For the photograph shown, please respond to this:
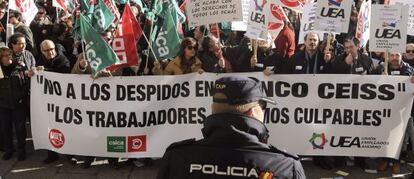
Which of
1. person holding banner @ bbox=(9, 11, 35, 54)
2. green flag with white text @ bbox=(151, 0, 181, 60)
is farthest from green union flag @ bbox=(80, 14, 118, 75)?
A: person holding banner @ bbox=(9, 11, 35, 54)

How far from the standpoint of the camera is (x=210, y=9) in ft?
23.6

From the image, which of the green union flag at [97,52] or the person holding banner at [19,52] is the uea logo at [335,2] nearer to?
the green union flag at [97,52]

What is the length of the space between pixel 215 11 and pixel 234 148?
5000 mm

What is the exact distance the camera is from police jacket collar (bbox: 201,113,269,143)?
2330 millimetres

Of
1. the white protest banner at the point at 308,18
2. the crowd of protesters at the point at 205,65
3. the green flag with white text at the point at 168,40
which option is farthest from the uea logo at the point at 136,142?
the white protest banner at the point at 308,18

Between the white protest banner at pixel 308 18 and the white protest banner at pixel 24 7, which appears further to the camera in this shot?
the white protest banner at pixel 24 7

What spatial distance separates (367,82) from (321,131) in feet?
2.65

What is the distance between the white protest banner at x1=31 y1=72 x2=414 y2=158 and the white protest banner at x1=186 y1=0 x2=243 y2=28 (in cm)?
100

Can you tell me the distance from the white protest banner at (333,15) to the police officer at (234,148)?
459cm

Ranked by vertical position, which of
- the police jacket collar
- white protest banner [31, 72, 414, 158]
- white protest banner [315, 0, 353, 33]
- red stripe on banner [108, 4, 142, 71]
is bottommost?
white protest banner [31, 72, 414, 158]

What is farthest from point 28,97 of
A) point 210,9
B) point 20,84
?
point 210,9

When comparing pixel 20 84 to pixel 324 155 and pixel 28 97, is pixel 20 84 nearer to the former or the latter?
pixel 28 97

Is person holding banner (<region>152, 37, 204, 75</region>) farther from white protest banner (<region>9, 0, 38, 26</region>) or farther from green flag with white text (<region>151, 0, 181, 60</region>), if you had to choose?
white protest banner (<region>9, 0, 38, 26</region>)

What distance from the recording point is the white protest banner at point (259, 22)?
A: 23.3 ft
